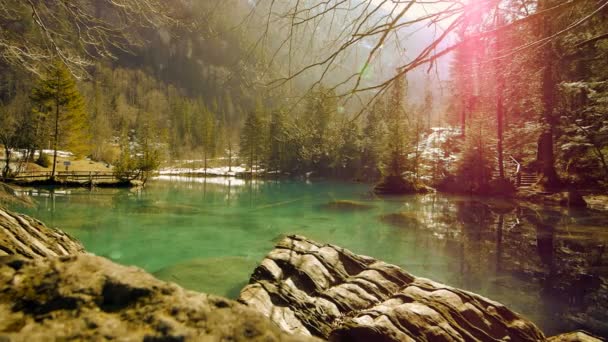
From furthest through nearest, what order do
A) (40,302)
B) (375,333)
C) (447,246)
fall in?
(447,246) < (375,333) < (40,302)

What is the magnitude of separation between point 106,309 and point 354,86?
1536 mm

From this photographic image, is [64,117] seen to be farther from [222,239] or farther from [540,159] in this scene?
[540,159]

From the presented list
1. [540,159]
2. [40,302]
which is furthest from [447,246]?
[540,159]

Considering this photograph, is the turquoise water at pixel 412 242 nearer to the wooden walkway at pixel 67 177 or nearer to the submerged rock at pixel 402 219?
the submerged rock at pixel 402 219

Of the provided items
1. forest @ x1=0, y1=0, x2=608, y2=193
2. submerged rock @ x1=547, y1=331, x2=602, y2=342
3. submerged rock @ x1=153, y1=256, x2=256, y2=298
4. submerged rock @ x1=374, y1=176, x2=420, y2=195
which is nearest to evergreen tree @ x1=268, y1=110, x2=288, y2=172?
forest @ x1=0, y1=0, x2=608, y2=193

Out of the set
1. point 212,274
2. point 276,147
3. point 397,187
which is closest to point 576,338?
point 212,274

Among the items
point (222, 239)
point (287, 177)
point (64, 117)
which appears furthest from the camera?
point (287, 177)

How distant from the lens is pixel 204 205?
19.5 meters

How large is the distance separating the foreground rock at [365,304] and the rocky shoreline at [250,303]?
0.01m

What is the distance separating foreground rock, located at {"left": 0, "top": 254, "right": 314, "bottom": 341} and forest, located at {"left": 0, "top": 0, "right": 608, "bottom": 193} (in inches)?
39.9

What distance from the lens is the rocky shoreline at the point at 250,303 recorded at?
770 mm

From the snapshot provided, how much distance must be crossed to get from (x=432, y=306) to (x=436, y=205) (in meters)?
16.2

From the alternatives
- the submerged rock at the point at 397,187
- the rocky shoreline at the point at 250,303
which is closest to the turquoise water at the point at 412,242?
the rocky shoreline at the point at 250,303

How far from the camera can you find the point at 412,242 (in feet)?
32.8
